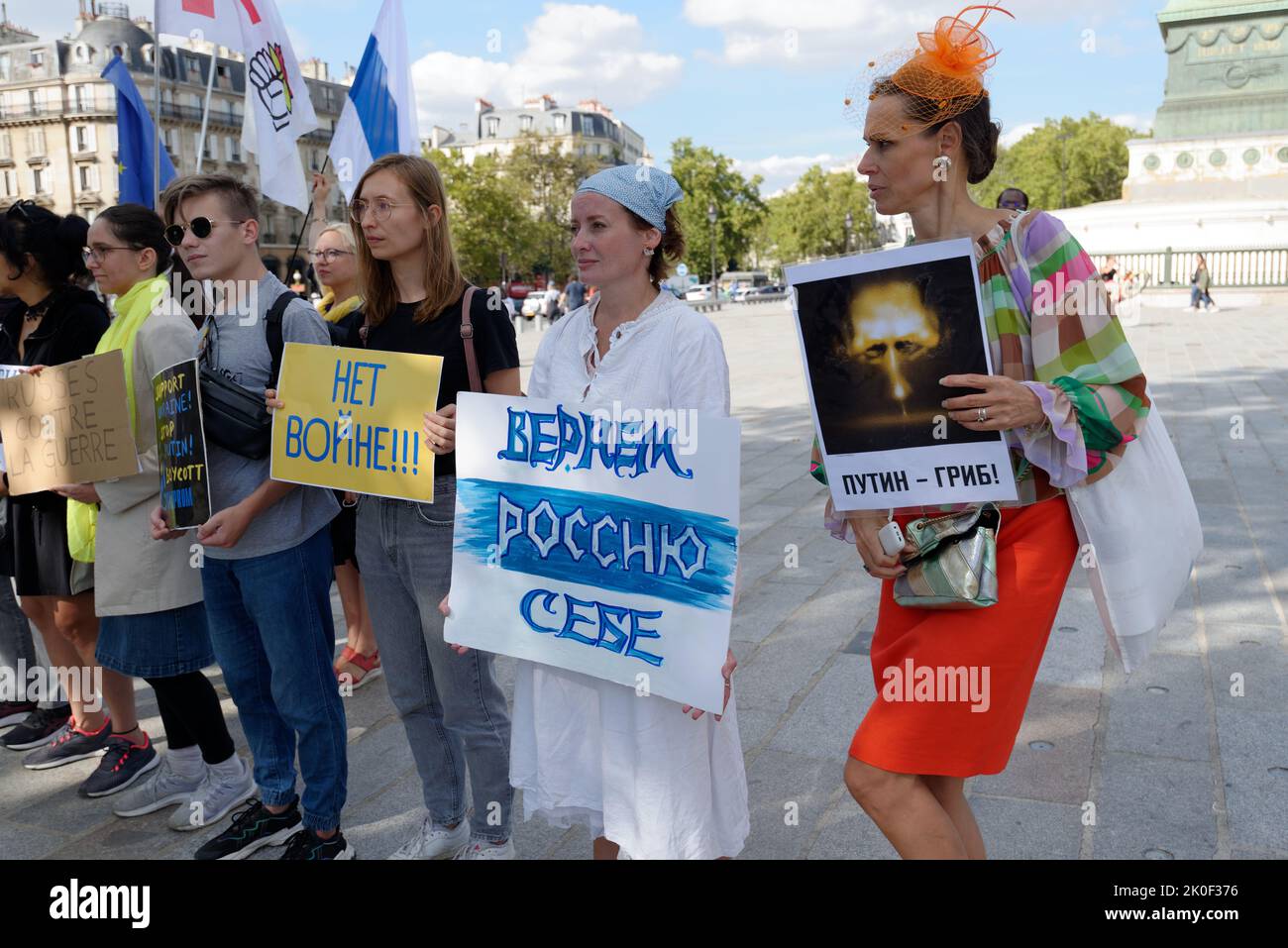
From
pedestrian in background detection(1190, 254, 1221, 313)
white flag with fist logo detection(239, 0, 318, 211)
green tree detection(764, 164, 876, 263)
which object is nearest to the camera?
white flag with fist logo detection(239, 0, 318, 211)

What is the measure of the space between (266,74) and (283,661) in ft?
14.0

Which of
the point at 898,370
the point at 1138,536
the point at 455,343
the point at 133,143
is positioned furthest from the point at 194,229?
the point at 133,143

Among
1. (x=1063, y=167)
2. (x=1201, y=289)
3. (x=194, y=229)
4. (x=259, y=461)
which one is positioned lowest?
(x=259, y=461)

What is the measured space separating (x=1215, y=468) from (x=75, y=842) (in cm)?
777

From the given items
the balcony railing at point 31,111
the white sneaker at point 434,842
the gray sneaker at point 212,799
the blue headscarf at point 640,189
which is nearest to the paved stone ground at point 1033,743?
the gray sneaker at point 212,799

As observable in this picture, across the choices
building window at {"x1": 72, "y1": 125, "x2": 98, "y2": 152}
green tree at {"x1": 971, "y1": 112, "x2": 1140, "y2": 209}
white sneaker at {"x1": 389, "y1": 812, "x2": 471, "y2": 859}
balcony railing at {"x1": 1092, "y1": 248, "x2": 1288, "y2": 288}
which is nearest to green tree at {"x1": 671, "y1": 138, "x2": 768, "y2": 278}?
green tree at {"x1": 971, "y1": 112, "x2": 1140, "y2": 209}

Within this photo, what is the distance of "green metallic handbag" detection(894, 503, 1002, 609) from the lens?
2021 millimetres

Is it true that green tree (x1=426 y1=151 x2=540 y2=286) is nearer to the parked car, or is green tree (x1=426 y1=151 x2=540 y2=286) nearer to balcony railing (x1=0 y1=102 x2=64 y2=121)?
the parked car

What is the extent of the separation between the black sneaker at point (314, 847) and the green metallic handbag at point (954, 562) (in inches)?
76.9

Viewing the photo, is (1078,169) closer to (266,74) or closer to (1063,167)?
(1063,167)

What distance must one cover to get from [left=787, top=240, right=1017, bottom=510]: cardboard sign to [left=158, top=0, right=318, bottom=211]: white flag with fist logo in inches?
180

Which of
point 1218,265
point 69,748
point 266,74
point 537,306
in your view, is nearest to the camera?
point 69,748

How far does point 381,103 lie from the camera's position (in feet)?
23.2
